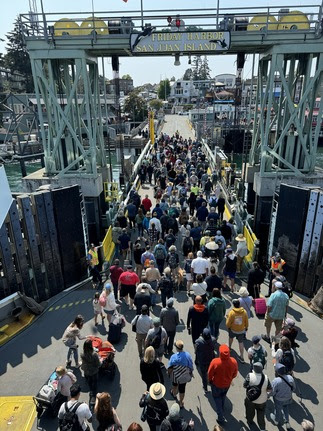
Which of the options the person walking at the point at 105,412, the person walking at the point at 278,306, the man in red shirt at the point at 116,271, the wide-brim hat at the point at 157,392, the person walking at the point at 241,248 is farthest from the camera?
the person walking at the point at 241,248

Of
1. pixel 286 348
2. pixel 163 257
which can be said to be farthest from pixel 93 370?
pixel 163 257

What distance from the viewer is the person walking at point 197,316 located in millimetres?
6559

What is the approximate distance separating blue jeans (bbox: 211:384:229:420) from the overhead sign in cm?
1060

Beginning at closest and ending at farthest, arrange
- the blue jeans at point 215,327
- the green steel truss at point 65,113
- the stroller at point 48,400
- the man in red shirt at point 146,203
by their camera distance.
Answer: the stroller at point 48,400 → the blue jeans at point 215,327 → the green steel truss at point 65,113 → the man in red shirt at point 146,203

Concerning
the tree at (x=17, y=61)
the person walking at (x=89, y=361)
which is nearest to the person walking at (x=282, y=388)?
the person walking at (x=89, y=361)

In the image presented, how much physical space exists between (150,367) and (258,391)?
66.5 inches

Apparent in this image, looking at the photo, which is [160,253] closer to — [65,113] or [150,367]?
[150,367]

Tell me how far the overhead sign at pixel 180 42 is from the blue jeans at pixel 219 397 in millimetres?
10603

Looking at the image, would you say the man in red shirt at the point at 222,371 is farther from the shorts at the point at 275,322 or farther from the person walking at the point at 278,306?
the shorts at the point at 275,322

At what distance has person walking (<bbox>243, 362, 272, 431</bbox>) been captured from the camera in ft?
16.3

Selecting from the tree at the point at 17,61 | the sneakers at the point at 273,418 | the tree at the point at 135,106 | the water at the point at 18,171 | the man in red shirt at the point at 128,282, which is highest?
the tree at the point at 17,61

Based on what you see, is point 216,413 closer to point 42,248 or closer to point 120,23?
point 42,248

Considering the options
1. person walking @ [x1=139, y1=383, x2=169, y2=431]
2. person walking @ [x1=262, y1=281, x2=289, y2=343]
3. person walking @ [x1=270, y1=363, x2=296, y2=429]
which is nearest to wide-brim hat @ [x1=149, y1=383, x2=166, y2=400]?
person walking @ [x1=139, y1=383, x2=169, y2=431]

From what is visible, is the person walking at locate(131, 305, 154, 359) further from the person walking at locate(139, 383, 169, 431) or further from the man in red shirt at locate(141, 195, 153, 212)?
the man in red shirt at locate(141, 195, 153, 212)
